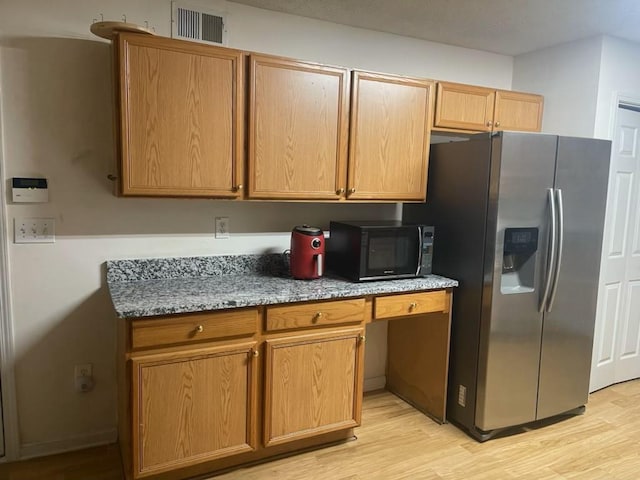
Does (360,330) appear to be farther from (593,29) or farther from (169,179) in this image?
(593,29)

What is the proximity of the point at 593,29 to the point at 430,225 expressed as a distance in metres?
1.55

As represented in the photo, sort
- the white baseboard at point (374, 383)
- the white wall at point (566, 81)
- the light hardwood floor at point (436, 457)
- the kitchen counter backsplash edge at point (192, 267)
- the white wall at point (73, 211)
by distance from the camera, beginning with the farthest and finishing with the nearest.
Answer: the white baseboard at point (374, 383) < the white wall at point (566, 81) < the kitchen counter backsplash edge at point (192, 267) < the light hardwood floor at point (436, 457) < the white wall at point (73, 211)

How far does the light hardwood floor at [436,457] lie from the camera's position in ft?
7.47

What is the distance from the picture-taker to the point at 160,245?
249 centimetres

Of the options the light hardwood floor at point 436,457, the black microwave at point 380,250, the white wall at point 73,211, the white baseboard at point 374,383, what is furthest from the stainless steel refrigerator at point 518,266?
the white wall at point 73,211

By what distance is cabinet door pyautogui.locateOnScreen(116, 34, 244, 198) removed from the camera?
6.73 ft

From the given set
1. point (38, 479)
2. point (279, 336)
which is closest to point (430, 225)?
point (279, 336)

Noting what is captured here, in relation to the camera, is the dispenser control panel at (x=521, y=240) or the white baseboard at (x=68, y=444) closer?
the white baseboard at (x=68, y=444)

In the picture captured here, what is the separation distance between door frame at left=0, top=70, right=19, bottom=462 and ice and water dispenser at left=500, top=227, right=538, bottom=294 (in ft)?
8.29

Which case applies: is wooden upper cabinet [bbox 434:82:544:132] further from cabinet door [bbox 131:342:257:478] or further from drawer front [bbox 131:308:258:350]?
cabinet door [bbox 131:342:257:478]

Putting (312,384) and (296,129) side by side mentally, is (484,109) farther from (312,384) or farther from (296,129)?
(312,384)

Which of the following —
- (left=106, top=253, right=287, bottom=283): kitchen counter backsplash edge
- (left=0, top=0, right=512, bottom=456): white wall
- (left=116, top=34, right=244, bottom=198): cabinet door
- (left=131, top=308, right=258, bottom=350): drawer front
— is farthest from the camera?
(left=106, top=253, right=287, bottom=283): kitchen counter backsplash edge

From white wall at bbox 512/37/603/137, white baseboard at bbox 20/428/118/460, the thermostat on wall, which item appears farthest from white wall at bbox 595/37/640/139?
white baseboard at bbox 20/428/118/460

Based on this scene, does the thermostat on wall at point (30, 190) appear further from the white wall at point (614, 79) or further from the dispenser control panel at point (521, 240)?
the white wall at point (614, 79)
